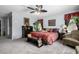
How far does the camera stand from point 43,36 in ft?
7.15

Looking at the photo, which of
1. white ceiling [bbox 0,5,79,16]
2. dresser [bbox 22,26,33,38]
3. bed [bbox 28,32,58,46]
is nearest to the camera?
white ceiling [bbox 0,5,79,16]

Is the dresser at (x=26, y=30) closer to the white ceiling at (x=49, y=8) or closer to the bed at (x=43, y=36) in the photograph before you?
the bed at (x=43, y=36)

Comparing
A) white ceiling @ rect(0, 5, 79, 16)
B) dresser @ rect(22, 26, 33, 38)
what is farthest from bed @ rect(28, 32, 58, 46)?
white ceiling @ rect(0, 5, 79, 16)

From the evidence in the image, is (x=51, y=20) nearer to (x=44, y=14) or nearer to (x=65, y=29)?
(x=44, y=14)

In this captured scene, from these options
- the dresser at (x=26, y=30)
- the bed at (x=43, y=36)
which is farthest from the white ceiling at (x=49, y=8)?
the bed at (x=43, y=36)

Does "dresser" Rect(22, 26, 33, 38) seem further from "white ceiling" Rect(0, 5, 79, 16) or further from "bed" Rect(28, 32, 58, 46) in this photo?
"white ceiling" Rect(0, 5, 79, 16)

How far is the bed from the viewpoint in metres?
1.85

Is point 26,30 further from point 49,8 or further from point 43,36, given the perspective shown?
point 49,8

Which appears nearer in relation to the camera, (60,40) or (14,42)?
(60,40)
